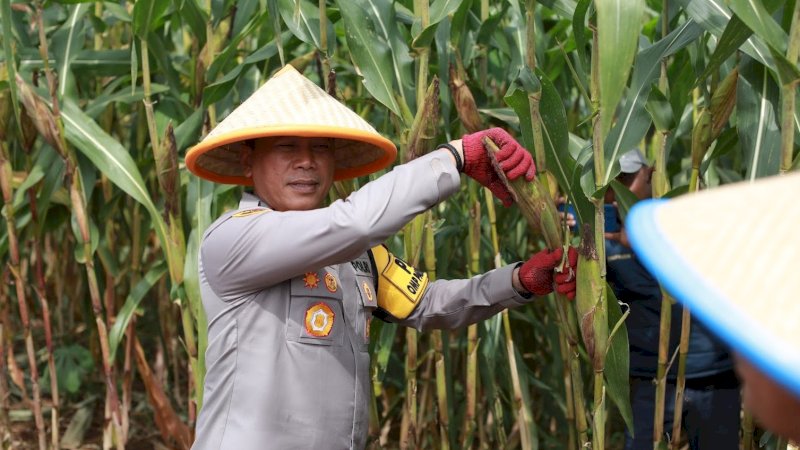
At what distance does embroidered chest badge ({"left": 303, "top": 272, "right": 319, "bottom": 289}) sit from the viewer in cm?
198

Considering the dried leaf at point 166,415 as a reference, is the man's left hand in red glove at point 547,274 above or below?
above

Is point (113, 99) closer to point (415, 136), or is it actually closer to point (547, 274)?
point (415, 136)

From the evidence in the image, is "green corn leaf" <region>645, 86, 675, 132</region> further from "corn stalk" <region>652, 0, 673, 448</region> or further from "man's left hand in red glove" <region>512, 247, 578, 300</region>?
"man's left hand in red glove" <region>512, 247, 578, 300</region>

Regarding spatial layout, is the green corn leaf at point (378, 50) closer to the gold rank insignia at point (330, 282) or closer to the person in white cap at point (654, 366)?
the gold rank insignia at point (330, 282)

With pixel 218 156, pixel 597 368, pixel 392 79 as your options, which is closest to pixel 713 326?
pixel 597 368

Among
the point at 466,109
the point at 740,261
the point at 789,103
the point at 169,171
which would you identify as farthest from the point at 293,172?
the point at 740,261

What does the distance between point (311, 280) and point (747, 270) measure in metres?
1.30

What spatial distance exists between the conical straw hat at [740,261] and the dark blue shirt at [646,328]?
2.21 m

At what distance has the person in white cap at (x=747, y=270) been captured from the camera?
72cm

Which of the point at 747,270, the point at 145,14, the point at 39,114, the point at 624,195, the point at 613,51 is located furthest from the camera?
the point at 39,114

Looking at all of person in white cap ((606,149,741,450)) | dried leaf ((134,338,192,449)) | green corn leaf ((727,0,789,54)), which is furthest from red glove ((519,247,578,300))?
dried leaf ((134,338,192,449))

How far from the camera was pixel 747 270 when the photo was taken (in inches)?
30.4

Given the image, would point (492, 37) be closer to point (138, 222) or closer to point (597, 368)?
point (597, 368)

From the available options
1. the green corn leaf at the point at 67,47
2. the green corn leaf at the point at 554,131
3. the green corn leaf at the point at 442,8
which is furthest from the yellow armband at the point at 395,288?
the green corn leaf at the point at 67,47
